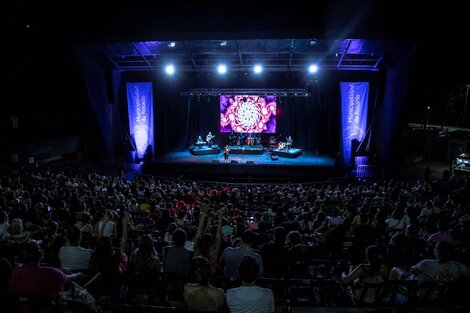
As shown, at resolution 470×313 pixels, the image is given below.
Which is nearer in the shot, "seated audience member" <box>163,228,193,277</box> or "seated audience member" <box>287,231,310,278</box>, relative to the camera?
"seated audience member" <box>163,228,193,277</box>

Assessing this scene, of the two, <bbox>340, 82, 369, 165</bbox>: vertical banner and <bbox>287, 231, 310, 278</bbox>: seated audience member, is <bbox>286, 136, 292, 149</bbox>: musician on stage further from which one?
<bbox>287, 231, 310, 278</bbox>: seated audience member

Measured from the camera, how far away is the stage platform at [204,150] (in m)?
23.6

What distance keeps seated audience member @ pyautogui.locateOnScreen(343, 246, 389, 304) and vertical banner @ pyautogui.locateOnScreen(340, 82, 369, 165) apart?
16.3 m

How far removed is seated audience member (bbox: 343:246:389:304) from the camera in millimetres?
4148

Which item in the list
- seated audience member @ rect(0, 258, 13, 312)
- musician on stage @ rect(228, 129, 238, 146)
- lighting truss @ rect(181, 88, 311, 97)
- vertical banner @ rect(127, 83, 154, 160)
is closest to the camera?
seated audience member @ rect(0, 258, 13, 312)

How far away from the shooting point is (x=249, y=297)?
338 centimetres

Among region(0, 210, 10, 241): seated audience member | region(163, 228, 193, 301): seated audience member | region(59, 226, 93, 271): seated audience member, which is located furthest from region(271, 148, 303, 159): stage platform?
region(59, 226, 93, 271): seated audience member

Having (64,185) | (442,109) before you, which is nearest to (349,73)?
(64,185)

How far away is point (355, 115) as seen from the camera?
19.6 m

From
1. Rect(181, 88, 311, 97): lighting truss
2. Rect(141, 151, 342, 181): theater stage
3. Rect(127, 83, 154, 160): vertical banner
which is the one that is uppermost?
Rect(181, 88, 311, 97): lighting truss

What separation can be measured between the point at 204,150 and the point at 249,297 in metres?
20.5

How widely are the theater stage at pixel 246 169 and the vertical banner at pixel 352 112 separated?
5.37 ft

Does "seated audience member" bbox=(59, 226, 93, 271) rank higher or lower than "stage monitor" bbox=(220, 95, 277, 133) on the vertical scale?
lower

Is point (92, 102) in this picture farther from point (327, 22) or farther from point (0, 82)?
point (327, 22)
